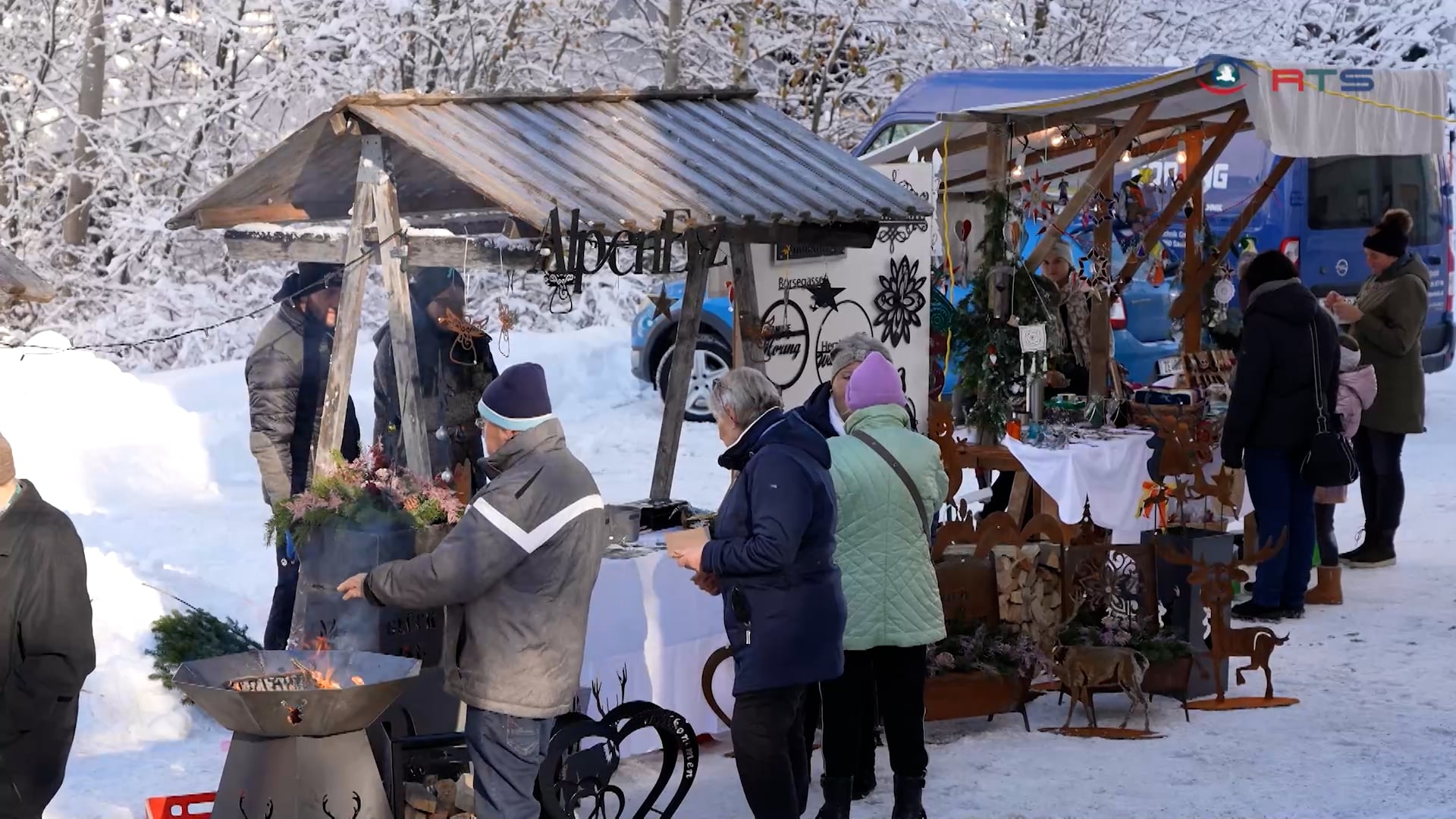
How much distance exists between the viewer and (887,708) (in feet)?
18.9

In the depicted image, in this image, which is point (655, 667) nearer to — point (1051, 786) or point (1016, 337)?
point (1051, 786)

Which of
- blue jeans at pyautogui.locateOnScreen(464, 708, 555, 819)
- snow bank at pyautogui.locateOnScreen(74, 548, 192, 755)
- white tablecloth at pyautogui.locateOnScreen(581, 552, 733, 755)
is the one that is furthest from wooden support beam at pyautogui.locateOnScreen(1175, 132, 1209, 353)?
blue jeans at pyautogui.locateOnScreen(464, 708, 555, 819)

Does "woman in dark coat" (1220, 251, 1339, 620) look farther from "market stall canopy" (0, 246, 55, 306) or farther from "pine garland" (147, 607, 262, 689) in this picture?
"market stall canopy" (0, 246, 55, 306)

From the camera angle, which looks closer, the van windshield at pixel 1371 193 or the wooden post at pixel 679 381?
the wooden post at pixel 679 381

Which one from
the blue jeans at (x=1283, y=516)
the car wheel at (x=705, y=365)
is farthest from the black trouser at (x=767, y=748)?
the car wheel at (x=705, y=365)

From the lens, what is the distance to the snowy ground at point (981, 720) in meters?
6.26

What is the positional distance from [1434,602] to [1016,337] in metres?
2.80

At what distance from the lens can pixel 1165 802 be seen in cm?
621

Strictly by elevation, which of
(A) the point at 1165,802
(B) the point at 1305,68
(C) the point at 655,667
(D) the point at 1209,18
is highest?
(D) the point at 1209,18

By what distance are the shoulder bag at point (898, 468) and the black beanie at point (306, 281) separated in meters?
2.68

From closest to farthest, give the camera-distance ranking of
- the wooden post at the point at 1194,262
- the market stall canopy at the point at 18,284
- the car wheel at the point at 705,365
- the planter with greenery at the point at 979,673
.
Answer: the market stall canopy at the point at 18,284 < the planter with greenery at the point at 979,673 < the wooden post at the point at 1194,262 < the car wheel at the point at 705,365

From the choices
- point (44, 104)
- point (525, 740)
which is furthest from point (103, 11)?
point (525, 740)

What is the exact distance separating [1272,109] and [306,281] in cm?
456

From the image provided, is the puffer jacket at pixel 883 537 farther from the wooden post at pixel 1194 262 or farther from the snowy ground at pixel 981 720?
the wooden post at pixel 1194 262
